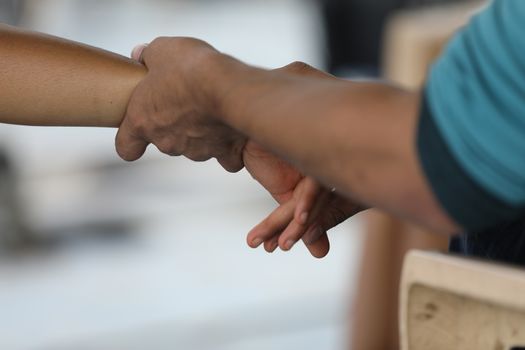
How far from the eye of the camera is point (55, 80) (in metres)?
1.25

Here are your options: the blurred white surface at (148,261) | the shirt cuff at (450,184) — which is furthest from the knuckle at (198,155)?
the blurred white surface at (148,261)

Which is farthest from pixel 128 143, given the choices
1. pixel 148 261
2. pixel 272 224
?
pixel 148 261

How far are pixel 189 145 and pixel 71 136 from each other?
5.34m

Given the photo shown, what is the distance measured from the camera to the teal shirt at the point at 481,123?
0.81 metres

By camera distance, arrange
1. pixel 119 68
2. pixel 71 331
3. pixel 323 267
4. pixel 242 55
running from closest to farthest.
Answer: pixel 119 68, pixel 71 331, pixel 323 267, pixel 242 55

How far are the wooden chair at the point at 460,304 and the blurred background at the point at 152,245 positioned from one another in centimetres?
151

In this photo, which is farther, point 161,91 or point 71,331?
point 71,331

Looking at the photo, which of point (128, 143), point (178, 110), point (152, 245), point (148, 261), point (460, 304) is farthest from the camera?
point (152, 245)

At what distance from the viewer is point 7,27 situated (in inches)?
50.3

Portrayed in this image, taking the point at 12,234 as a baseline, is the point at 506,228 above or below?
below

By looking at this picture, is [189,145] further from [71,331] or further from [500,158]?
[71,331]

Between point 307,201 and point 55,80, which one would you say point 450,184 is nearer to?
point 307,201

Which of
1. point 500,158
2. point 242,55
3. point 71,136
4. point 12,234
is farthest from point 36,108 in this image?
point 242,55

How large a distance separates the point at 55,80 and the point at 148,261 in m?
3.41
